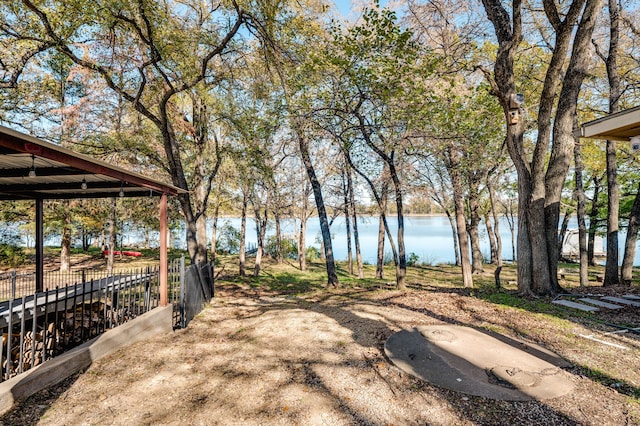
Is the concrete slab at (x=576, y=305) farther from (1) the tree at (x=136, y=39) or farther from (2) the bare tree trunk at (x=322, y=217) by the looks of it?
(1) the tree at (x=136, y=39)

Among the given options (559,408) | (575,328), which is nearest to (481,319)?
(575,328)

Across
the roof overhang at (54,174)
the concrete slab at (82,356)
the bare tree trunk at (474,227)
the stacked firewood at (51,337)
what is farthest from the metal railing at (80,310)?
the bare tree trunk at (474,227)

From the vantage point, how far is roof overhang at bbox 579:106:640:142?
4.80 meters

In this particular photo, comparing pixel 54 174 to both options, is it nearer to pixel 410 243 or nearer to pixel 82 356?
pixel 82 356

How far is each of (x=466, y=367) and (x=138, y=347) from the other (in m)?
4.90

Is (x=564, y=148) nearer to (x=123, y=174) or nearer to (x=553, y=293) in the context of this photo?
(x=553, y=293)

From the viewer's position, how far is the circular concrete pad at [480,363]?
A: 11.2 feet

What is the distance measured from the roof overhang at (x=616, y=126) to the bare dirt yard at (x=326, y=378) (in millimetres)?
3209

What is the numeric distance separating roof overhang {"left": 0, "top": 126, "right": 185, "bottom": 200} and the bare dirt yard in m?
2.74

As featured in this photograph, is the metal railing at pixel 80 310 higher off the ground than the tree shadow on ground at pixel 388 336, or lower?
higher

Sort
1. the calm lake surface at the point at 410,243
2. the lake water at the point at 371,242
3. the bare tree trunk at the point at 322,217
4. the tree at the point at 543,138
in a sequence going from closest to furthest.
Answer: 1. the tree at the point at 543,138
2. the bare tree trunk at the point at 322,217
3. the lake water at the point at 371,242
4. the calm lake surface at the point at 410,243

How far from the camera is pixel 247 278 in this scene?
52.3ft

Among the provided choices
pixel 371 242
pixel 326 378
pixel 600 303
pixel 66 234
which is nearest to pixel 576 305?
pixel 600 303

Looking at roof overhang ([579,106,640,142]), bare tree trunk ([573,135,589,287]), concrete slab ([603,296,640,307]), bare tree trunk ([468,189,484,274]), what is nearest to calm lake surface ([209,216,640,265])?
bare tree trunk ([468,189,484,274])
